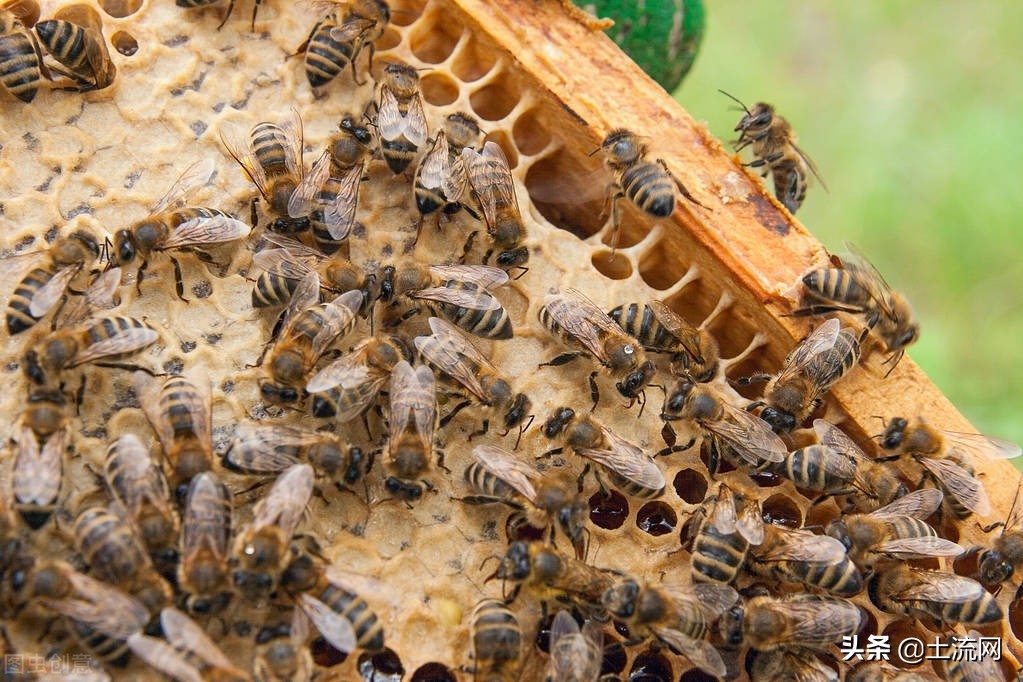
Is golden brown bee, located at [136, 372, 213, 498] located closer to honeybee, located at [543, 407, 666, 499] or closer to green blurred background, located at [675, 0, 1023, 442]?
honeybee, located at [543, 407, 666, 499]

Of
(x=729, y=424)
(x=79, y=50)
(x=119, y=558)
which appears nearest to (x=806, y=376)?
(x=729, y=424)

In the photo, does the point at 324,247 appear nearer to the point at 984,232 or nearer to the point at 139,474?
the point at 139,474

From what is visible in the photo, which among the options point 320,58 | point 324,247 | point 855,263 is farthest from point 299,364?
point 855,263

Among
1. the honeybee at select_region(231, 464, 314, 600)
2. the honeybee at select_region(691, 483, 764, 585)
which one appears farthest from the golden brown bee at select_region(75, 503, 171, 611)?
the honeybee at select_region(691, 483, 764, 585)

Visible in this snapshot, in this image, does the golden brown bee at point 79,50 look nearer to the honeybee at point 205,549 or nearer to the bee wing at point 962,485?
the honeybee at point 205,549

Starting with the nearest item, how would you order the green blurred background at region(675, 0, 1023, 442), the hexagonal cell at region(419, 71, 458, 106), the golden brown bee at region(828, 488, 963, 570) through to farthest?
the golden brown bee at region(828, 488, 963, 570)
the hexagonal cell at region(419, 71, 458, 106)
the green blurred background at region(675, 0, 1023, 442)

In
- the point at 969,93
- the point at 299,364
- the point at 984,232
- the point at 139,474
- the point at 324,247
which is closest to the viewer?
the point at 139,474

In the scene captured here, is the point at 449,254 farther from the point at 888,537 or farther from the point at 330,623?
the point at 888,537
